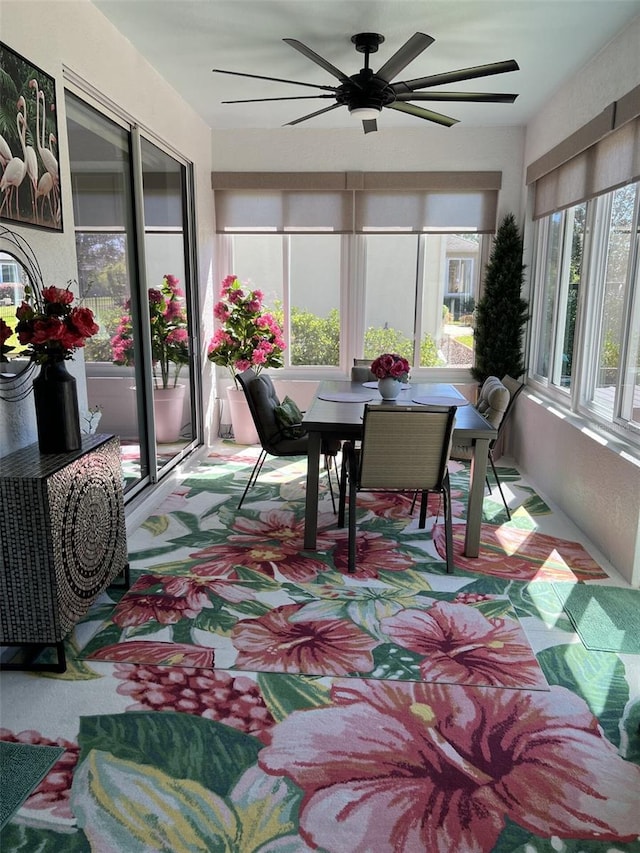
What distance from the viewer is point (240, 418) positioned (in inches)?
246

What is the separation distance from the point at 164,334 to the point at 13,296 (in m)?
2.09

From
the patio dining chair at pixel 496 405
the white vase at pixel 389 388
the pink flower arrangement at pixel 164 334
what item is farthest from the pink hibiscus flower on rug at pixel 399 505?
the pink flower arrangement at pixel 164 334

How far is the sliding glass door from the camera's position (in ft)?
11.6

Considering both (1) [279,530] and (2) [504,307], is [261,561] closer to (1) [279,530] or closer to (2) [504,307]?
(1) [279,530]

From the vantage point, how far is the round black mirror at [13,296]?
262cm

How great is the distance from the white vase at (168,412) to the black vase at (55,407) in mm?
1832

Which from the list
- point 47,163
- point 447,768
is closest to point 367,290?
point 47,163

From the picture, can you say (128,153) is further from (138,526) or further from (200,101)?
(138,526)

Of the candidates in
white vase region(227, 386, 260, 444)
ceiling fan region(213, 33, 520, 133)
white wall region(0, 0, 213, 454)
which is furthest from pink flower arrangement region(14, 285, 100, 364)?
white vase region(227, 386, 260, 444)

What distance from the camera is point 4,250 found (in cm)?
259

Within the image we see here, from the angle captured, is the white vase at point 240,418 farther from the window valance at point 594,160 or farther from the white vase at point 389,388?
the window valance at point 594,160

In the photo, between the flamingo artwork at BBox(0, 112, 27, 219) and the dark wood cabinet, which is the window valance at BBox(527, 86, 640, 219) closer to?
the flamingo artwork at BBox(0, 112, 27, 219)

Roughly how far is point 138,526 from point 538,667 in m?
2.52

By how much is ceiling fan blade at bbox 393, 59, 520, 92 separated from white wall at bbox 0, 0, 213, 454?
161 centimetres
